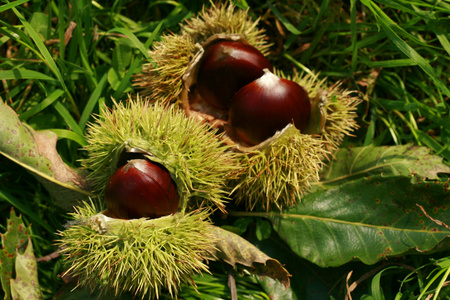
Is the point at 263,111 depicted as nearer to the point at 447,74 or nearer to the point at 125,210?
the point at 125,210

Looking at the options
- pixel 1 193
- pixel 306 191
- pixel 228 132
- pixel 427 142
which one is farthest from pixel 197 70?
pixel 427 142

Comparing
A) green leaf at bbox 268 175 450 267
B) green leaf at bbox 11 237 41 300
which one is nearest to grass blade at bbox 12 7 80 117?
green leaf at bbox 11 237 41 300

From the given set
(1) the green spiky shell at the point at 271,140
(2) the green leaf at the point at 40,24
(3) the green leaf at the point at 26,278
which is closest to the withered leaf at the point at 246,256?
(1) the green spiky shell at the point at 271,140

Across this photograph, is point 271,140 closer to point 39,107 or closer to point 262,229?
point 262,229

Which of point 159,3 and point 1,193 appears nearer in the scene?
point 1,193

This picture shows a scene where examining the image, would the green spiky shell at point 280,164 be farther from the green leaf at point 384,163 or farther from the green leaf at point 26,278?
the green leaf at point 26,278

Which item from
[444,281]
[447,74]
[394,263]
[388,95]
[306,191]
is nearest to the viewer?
[444,281]

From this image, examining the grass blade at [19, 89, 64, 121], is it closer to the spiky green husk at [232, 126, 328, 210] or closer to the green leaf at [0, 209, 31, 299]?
the green leaf at [0, 209, 31, 299]

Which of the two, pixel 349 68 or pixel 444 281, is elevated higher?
pixel 349 68
